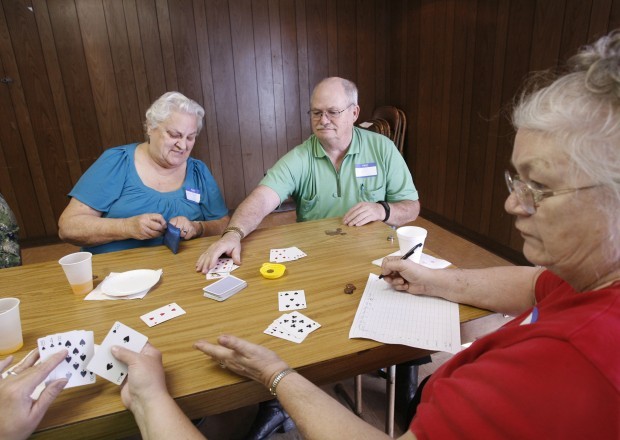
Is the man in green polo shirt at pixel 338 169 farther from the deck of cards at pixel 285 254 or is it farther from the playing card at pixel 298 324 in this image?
the playing card at pixel 298 324

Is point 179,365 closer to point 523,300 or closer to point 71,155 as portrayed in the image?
point 523,300

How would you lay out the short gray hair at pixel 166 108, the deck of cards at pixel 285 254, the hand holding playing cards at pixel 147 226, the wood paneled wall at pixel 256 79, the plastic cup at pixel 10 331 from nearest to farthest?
the plastic cup at pixel 10 331 → the deck of cards at pixel 285 254 → the hand holding playing cards at pixel 147 226 → the short gray hair at pixel 166 108 → the wood paneled wall at pixel 256 79

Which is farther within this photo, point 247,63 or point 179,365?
point 247,63

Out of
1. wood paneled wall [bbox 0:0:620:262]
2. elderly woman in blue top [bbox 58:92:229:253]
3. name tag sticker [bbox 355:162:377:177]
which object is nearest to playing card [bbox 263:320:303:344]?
elderly woman in blue top [bbox 58:92:229:253]

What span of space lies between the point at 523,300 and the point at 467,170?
301 cm

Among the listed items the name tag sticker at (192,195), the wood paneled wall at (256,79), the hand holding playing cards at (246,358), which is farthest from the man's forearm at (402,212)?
the wood paneled wall at (256,79)

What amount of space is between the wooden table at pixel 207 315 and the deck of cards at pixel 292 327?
0.06 ft

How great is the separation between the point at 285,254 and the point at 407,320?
1.95 feet

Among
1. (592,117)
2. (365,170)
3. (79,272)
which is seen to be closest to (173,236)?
(79,272)

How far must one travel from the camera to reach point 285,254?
1.55 m

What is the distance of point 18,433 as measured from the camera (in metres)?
0.75

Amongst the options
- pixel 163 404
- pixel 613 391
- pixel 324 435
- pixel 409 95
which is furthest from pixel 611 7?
pixel 163 404

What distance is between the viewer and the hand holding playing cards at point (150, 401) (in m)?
0.78

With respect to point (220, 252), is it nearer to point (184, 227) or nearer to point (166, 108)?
point (184, 227)
